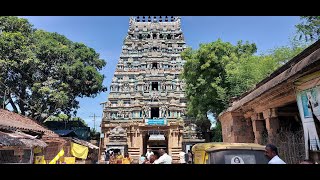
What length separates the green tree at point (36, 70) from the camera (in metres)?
19.8

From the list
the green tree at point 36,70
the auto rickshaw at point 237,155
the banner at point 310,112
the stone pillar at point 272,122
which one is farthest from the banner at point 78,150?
the banner at point 310,112

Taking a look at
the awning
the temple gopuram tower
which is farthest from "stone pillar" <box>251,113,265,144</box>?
the awning

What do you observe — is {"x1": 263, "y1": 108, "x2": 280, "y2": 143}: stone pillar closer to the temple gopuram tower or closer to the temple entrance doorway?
the temple gopuram tower

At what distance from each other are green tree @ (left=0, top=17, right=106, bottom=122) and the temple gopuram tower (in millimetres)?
7816

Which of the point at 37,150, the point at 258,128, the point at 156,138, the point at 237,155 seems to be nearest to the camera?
the point at 237,155

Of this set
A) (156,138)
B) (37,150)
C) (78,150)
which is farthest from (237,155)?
(156,138)

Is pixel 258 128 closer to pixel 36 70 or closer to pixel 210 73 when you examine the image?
pixel 210 73

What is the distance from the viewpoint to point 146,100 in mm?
34969

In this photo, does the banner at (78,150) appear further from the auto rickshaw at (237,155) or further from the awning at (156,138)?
the awning at (156,138)

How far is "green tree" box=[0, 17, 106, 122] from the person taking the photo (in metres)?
19.8

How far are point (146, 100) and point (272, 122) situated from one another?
2703cm
